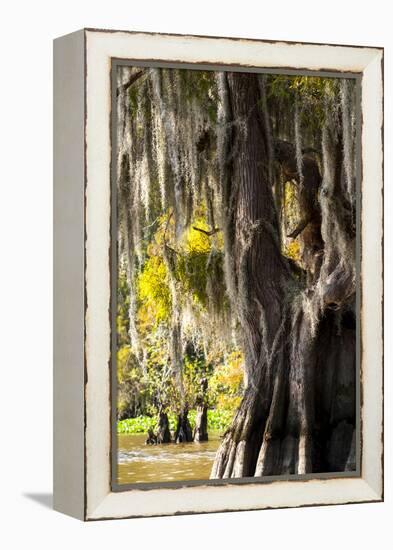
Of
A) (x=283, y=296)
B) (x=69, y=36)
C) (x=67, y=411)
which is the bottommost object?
(x=67, y=411)

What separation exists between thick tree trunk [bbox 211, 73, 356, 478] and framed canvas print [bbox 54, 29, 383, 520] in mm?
11

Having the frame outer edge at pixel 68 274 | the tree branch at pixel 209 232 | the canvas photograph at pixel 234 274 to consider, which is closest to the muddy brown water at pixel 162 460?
the canvas photograph at pixel 234 274

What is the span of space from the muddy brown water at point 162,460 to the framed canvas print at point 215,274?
0.04 ft

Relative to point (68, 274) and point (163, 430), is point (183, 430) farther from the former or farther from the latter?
point (68, 274)

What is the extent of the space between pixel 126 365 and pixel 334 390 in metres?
1.32

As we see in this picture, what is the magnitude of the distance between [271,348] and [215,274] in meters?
0.54

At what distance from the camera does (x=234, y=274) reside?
826 centimetres

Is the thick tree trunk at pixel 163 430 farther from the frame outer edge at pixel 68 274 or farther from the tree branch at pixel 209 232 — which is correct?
the tree branch at pixel 209 232

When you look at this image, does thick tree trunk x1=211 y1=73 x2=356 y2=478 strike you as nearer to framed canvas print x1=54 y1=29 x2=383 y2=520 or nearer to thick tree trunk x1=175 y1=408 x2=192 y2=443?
framed canvas print x1=54 y1=29 x2=383 y2=520

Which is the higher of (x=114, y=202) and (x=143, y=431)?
(x=114, y=202)

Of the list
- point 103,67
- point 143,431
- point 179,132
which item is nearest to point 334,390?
point 143,431

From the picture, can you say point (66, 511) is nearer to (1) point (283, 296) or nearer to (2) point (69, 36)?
(1) point (283, 296)

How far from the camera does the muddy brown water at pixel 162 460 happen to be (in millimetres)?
7809

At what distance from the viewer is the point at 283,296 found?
8352 millimetres
